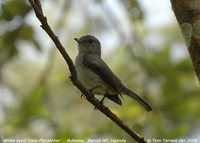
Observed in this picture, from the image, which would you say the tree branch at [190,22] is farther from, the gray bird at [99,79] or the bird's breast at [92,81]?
the bird's breast at [92,81]

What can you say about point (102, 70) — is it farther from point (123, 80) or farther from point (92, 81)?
point (123, 80)

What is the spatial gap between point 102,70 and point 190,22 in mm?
1483

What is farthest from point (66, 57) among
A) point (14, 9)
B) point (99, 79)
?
point (14, 9)

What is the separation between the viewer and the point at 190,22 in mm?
2893

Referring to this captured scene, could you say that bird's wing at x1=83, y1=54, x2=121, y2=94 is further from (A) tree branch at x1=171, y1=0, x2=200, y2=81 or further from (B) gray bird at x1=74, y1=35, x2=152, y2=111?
(A) tree branch at x1=171, y1=0, x2=200, y2=81

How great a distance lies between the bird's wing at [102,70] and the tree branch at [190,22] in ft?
4.07

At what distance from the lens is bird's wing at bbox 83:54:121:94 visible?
4.13m

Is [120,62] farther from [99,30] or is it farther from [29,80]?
[29,80]

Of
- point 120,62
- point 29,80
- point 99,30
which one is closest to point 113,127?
point 120,62

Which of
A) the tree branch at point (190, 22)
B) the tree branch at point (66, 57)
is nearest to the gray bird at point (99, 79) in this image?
the tree branch at point (66, 57)

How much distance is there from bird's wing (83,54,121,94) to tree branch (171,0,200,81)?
124 centimetres

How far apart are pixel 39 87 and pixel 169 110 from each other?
1551 mm

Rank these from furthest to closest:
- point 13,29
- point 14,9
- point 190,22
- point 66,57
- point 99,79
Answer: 1. point 13,29
2. point 14,9
3. point 99,79
4. point 190,22
5. point 66,57

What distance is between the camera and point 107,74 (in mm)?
4227
